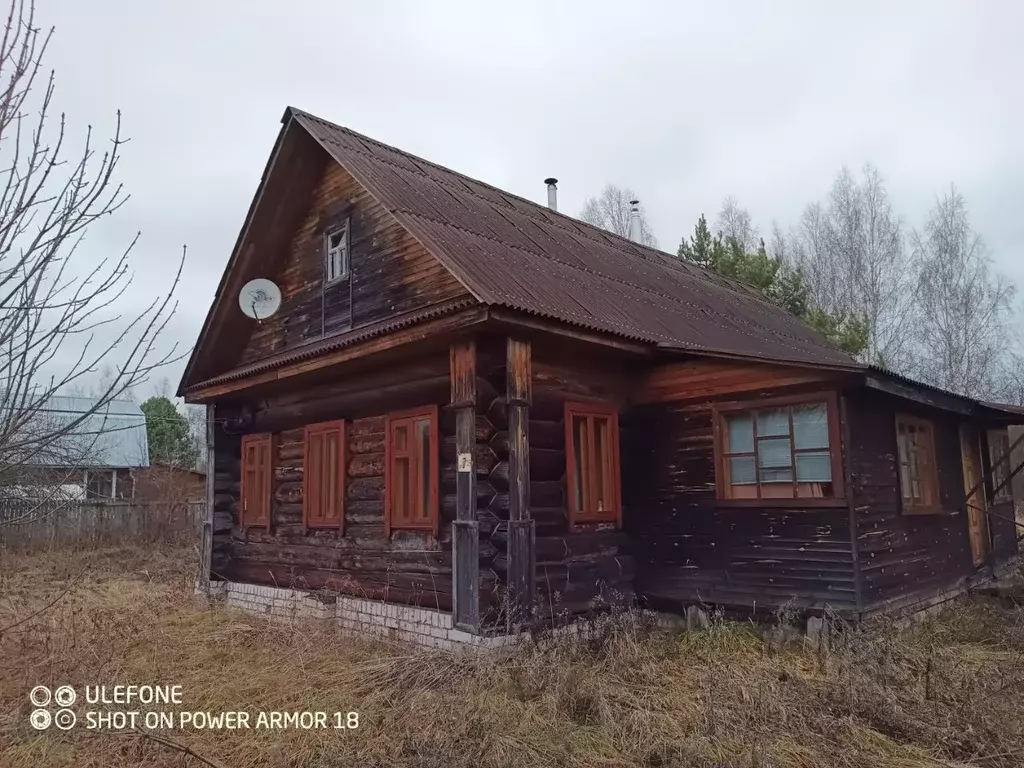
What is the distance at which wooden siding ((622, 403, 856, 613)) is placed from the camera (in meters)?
7.84

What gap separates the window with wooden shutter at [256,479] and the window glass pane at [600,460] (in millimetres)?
4844

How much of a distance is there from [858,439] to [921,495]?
7.64 ft

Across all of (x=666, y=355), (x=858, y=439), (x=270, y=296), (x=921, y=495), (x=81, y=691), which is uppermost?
(x=270, y=296)

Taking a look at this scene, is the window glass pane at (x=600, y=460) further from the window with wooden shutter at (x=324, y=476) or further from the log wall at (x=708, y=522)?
the window with wooden shutter at (x=324, y=476)

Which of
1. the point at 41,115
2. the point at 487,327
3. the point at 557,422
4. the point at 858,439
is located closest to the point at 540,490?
the point at 557,422

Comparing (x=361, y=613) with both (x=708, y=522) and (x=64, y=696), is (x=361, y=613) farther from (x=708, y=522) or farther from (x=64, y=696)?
(x=708, y=522)

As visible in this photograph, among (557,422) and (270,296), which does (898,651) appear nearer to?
(557,422)

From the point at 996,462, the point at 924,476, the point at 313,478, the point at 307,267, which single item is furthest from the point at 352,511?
the point at 996,462

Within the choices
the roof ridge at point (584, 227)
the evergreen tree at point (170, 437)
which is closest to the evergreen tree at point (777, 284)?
the roof ridge at point (584, 227)

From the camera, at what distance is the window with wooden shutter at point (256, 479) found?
11.0 metres

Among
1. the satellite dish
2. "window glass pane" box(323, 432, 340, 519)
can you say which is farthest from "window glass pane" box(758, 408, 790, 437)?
the satellite dish

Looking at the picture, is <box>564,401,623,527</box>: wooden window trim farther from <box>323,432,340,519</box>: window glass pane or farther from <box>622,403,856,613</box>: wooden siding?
<box>323,432,340,519</box>: window glass pane

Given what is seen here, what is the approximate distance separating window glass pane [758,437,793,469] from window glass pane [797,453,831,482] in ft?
0.39

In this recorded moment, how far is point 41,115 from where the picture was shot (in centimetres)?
333
